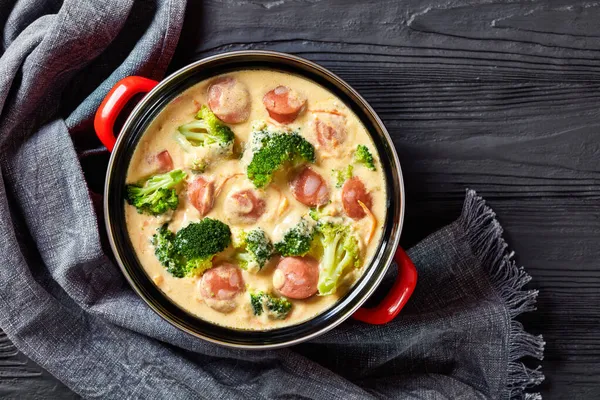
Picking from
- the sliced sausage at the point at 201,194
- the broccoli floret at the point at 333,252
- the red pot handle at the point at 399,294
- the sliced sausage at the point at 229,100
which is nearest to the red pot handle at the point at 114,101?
the sliced sausage at the point at 229,100

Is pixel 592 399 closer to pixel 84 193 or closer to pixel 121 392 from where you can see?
pixel 121 392

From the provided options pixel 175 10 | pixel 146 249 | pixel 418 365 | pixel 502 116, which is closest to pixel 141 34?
pixel 175 10

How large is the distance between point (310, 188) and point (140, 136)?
25.9 inches

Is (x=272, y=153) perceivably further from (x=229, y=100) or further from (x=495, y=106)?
(x=495, y=106)

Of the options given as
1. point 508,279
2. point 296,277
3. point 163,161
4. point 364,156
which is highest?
point 364,156

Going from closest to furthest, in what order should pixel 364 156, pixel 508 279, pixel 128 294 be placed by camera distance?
pixel 364 156
pixel 128 294
pixel 508 279

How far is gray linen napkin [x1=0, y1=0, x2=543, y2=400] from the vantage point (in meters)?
2.67

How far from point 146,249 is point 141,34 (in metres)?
0.92

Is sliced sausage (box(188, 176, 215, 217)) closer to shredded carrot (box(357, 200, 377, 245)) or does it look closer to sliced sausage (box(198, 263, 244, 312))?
sliced sausage (box(198, 263, 244, 312))

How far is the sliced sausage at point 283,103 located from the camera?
2566 millimetres

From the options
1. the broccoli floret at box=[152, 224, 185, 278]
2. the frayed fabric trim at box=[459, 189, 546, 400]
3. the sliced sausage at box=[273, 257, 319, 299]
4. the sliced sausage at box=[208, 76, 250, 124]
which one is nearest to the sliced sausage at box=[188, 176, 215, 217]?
the broccoli floret at box=[152, 224, 185, 278]

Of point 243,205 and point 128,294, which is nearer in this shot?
point 243,205

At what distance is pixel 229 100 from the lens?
2.55 metres

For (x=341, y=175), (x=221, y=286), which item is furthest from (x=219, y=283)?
(x=341, y=175)
